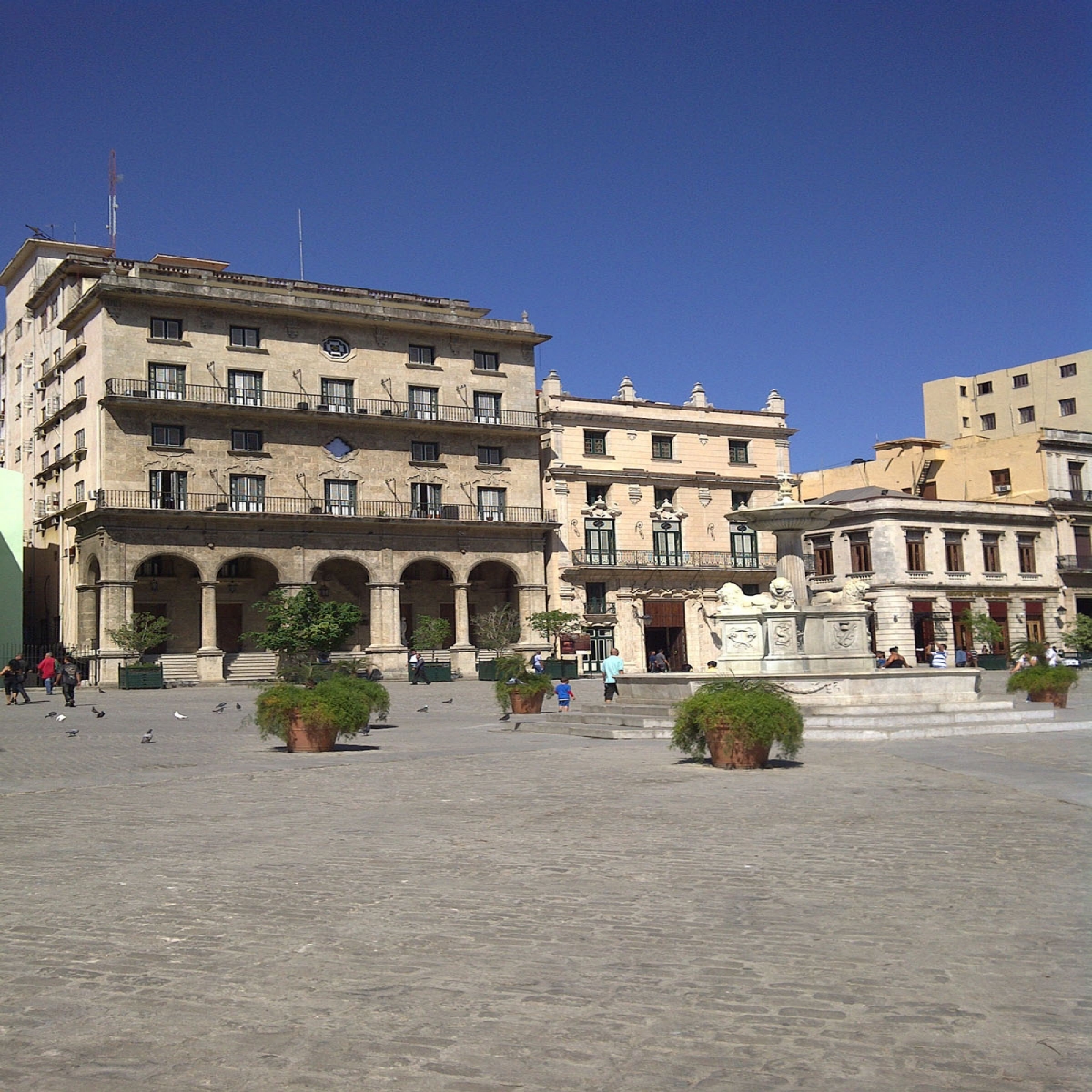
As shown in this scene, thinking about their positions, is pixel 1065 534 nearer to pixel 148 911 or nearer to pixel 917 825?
pixel 917 825

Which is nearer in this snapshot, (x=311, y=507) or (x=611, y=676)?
(x=611, y=676)

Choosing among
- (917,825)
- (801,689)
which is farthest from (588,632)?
(917,825)

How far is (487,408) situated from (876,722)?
36.4 m

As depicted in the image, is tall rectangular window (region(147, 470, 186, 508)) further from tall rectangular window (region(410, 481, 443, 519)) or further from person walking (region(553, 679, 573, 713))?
person walking (region(553, 679, 573, 713))

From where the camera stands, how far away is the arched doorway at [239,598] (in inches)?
1925

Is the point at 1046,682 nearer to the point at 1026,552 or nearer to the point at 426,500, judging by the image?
the point at 426,500

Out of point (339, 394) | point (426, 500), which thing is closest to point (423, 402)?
point (339, 394)

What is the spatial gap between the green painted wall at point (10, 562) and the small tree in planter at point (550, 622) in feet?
69.8

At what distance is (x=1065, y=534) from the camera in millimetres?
61469

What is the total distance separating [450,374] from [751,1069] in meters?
49.2

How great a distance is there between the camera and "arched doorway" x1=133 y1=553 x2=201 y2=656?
153 ft

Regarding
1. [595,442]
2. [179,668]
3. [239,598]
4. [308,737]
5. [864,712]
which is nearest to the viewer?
[308,737]

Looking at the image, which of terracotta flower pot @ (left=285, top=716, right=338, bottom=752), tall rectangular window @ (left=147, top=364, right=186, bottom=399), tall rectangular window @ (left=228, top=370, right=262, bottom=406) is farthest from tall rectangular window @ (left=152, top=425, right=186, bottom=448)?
terracotta flower pot @ (left=285, top=716, right=338, bottom=752)

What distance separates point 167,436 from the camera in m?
45.9
